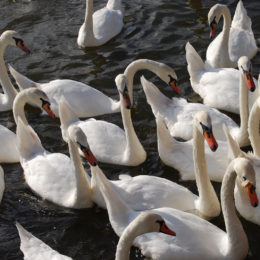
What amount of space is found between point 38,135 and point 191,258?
14.1 ft

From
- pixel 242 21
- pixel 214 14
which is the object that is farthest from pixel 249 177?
pixel 242 21

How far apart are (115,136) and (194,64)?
2434 mm

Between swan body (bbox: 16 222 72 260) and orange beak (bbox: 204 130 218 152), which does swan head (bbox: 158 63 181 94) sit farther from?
swan body (bbox: 16 222 72 260)

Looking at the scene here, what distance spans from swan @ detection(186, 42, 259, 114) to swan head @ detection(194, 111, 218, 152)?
2.54 meters

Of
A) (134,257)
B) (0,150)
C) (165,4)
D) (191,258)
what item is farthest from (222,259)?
(165,4)

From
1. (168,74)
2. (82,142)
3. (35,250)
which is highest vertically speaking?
(82,142)

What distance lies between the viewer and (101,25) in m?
13.4

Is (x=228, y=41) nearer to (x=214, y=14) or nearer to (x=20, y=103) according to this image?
(x=214, y=14)

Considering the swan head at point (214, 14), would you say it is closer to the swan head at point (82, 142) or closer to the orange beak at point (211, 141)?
the orange beak at point (211, 141)

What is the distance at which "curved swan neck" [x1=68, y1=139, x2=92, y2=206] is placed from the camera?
8.20 meters

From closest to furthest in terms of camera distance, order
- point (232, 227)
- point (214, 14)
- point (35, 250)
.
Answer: point (232, 227)
point (35, 250)
point (214, 14)

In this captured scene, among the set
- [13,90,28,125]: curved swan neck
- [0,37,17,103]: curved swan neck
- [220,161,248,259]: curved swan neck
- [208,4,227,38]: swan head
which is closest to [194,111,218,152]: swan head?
[220,161,248,259]: curved swan neck

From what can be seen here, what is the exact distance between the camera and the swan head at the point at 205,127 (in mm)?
7625

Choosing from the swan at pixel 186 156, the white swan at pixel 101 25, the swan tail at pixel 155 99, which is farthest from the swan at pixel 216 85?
the white swan at pixel 101 25
